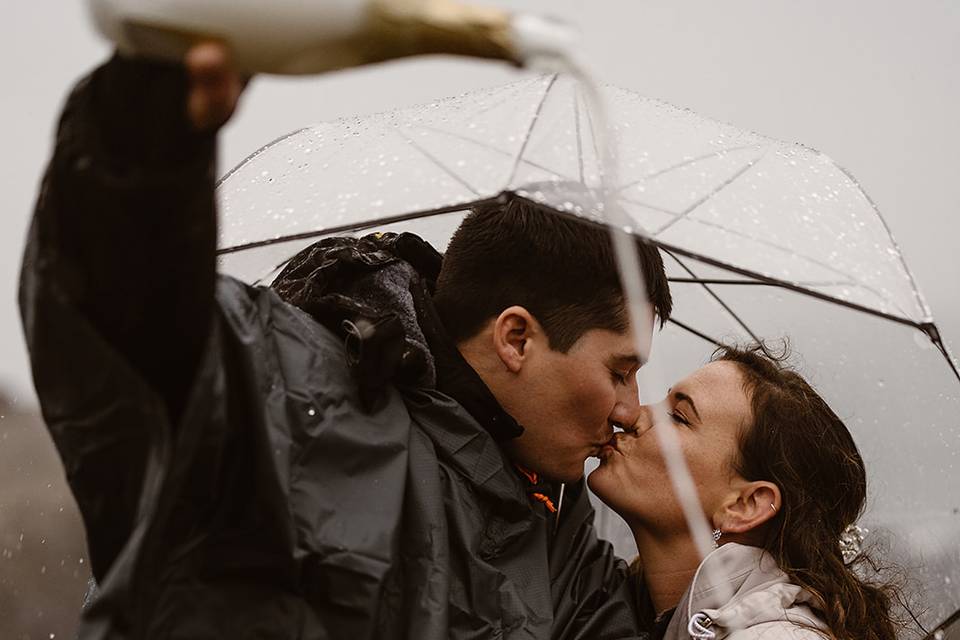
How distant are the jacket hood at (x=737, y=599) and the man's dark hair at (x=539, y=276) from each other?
557mm

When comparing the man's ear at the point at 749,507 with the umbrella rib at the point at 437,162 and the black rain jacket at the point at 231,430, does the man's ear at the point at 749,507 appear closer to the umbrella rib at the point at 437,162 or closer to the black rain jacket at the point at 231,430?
the black rain jacket at the point at 231,430

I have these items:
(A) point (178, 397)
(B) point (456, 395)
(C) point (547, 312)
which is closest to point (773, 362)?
(C) point (547, 312)

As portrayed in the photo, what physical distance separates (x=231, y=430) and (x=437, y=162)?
28.4 inches

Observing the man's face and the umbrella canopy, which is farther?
the man's face

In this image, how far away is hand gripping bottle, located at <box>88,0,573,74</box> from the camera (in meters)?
1.20

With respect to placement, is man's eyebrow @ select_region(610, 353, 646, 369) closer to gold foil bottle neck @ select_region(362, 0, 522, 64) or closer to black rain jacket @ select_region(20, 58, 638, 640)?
black rain jacket @ select_region(20, 58, 638, 640)

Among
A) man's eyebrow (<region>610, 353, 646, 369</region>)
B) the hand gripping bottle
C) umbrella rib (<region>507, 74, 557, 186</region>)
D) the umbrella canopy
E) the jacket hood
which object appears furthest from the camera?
man's eyebrow (<region>610, 353, 646, 369</region>)

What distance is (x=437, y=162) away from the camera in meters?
2.19

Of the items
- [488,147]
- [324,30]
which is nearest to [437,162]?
[488,147]

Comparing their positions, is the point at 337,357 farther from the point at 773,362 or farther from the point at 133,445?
the point at 773,362

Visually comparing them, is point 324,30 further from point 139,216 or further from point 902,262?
point 902,262

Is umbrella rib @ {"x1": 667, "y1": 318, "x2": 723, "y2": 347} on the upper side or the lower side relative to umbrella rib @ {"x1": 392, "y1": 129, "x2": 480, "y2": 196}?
lower

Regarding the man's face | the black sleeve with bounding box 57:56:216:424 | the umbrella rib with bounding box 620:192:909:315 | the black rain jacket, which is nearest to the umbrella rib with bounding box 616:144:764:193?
the umbrella rib with bounding box 620:192:909:315

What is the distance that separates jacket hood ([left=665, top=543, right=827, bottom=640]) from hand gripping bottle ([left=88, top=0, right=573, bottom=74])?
1519 millimetres
